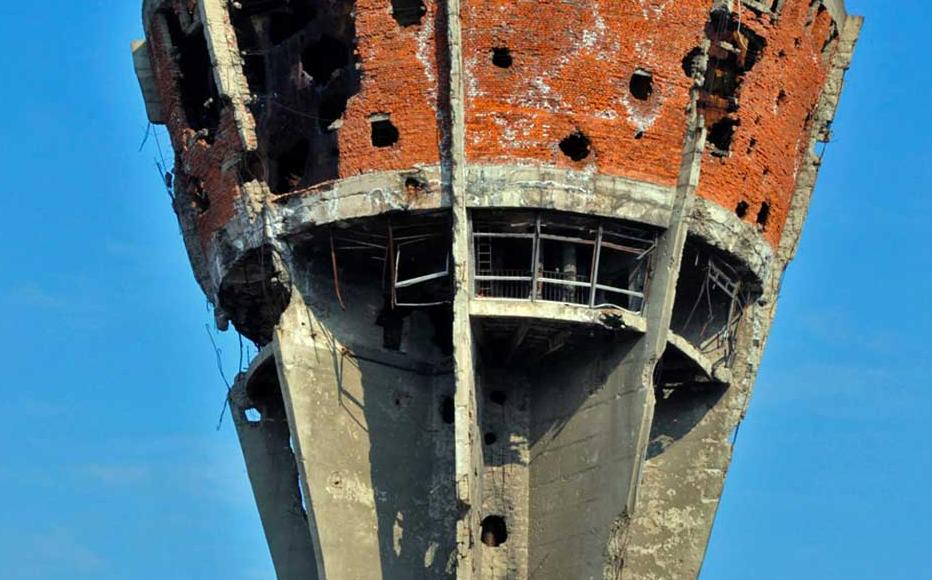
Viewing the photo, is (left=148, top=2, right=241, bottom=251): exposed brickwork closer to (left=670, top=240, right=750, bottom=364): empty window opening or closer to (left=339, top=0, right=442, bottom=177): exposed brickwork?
(left=339, top=0, right=442, bottom=177): exposed brickwork

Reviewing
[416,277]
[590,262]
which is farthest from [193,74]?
[590,262]

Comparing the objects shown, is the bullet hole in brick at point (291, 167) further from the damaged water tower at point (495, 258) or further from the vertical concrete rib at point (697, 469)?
the vertical concrete rib at point (697, 469)

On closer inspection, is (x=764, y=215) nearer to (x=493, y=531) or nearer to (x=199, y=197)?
(x=493, y=531)

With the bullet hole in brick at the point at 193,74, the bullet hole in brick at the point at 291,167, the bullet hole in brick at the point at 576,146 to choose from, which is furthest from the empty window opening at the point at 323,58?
the bullet hole in brick at the point at 576,146

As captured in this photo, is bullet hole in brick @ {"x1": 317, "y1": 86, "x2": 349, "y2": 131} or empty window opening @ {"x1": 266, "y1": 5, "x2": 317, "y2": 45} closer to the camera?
bullet hole in brick @ {"x1": 317, "y1": 86, "x2": 349, "y2": 131}

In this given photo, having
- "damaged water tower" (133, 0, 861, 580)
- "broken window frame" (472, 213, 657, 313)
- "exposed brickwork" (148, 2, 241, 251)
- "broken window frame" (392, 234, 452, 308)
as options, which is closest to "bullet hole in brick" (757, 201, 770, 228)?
"damaged water tower" (133, 0, 861, 580)

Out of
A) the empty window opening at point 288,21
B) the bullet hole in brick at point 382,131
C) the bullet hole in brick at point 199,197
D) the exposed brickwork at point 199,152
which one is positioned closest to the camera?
the bullet hole in brick at point 382,131

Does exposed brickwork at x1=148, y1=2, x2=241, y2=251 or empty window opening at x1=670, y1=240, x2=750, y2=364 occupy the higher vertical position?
exposed brickwork at x1=148, y1=2, x2=241, y2=251
